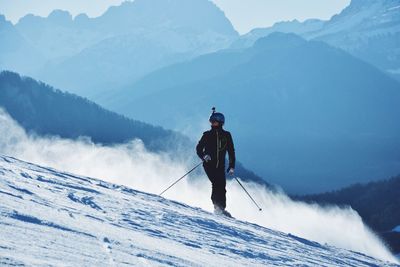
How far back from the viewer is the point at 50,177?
37.8 ft

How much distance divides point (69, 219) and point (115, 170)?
124288mm

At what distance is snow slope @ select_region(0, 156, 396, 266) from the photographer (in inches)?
247

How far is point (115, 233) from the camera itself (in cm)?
761

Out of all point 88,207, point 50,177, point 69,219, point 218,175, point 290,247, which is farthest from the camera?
point 218,175

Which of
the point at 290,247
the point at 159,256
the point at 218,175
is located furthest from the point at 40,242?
the point at 218,175

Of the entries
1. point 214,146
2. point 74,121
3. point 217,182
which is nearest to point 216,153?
point 214,146

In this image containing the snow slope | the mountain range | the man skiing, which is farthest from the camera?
the mountain range

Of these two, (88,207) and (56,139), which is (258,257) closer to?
(88,207)

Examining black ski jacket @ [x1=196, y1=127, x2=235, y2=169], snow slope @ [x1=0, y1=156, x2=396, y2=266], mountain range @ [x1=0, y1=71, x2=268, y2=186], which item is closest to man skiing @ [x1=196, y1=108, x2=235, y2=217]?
black ski jacket @ [x1=196, y1=127, x2=235, y2=169]

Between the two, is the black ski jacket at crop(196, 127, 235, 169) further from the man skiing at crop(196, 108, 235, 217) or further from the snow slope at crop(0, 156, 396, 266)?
the snow slope at crop(0, 156, 396, 266)

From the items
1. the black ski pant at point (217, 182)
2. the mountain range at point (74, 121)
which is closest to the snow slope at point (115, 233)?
the black ski pant at point (217, 182)

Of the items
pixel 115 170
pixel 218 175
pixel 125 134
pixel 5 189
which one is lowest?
pixel 5 189

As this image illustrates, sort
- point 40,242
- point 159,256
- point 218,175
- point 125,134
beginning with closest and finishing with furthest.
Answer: point 40,242 < point 159,256 < point 218,175 < point 125,134

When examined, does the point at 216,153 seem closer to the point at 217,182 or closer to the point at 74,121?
the point at 217,182
